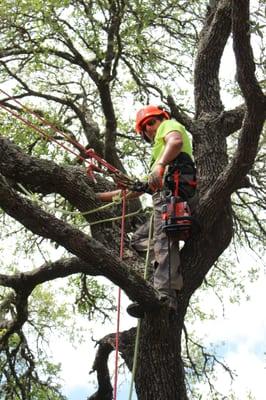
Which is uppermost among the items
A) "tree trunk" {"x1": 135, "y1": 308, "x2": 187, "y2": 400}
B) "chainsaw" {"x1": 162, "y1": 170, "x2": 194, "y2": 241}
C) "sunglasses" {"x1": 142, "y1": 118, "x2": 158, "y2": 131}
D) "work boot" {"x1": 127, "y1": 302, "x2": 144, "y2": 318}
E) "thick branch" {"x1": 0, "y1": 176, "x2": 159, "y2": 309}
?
"sunglasses" {"x1": 142, "y1": 118, "x2": 158, "y2": 131}

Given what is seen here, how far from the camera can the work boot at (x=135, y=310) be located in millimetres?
4445

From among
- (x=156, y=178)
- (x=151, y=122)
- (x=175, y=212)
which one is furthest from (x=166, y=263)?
(x=151, y=122)

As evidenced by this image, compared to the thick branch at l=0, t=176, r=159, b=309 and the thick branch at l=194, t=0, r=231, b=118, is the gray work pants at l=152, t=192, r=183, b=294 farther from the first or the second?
the thick branch at l=194, t=0, r=231, b=118

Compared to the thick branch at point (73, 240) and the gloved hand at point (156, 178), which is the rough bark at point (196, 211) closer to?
the thick branch at point (73, 240)

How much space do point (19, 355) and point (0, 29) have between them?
4031mm

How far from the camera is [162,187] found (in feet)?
15.7

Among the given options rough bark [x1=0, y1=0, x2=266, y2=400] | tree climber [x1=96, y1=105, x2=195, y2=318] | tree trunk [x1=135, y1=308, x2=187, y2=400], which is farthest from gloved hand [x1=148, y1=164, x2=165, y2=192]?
tree trunk [x1=135, y1=308, x2=187, y2=400]

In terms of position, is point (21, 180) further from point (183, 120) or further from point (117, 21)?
point (117, 21)

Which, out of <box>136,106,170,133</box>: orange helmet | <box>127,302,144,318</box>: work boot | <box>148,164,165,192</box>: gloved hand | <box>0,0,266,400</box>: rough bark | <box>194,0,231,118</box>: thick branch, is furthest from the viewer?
<box>194,0,231,118</box>: thick branch

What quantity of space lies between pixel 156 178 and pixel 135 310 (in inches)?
38.6

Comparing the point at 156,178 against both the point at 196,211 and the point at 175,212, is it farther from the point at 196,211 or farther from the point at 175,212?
the point at 196,211

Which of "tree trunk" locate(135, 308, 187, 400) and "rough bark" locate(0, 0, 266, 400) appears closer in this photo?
"rough bark" locate(0, 0, 266, 400)

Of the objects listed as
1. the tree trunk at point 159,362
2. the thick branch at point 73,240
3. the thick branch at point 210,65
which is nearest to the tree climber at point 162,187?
the tree trunk at point 159,362

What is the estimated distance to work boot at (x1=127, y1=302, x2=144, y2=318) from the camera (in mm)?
4445
